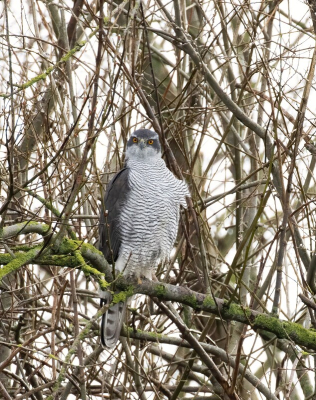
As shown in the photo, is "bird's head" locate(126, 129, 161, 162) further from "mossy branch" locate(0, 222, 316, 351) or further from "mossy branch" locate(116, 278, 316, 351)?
"mossy branch" locate(116, 278, 316, 351)

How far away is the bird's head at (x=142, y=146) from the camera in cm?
495

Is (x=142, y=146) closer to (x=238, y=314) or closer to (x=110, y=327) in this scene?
(x=110, y=327)

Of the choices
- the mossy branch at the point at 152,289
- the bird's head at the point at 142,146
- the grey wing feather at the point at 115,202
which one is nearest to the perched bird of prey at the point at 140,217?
the grey wing feather at the point at 115,202

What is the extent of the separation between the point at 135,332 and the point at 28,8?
10.7ft

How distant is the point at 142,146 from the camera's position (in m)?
4.95

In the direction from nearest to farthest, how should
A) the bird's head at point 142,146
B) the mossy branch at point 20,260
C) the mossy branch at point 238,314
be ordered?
1. the mossy branch at point 20,260
2. the mossy branch at point 238,314
3. the bird's head at point 142,146

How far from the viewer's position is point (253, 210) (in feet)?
18.2

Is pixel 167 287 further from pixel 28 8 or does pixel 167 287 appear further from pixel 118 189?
pixel 28 8

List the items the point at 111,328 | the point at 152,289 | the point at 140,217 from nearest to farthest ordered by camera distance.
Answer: the point at 152,289, the point at 111,328, the point at 140,217

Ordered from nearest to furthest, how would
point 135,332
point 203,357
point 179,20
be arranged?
point 203,357 → point 135,332 → point 179,20

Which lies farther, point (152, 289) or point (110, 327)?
point (110, 327)

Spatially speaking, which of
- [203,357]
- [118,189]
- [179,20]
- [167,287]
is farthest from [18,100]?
[203,357]

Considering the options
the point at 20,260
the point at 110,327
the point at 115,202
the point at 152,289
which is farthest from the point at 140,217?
the point at 20,260

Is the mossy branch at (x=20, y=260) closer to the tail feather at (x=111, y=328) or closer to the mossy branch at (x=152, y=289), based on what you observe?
the mossy branch at (x=152, y=289)
